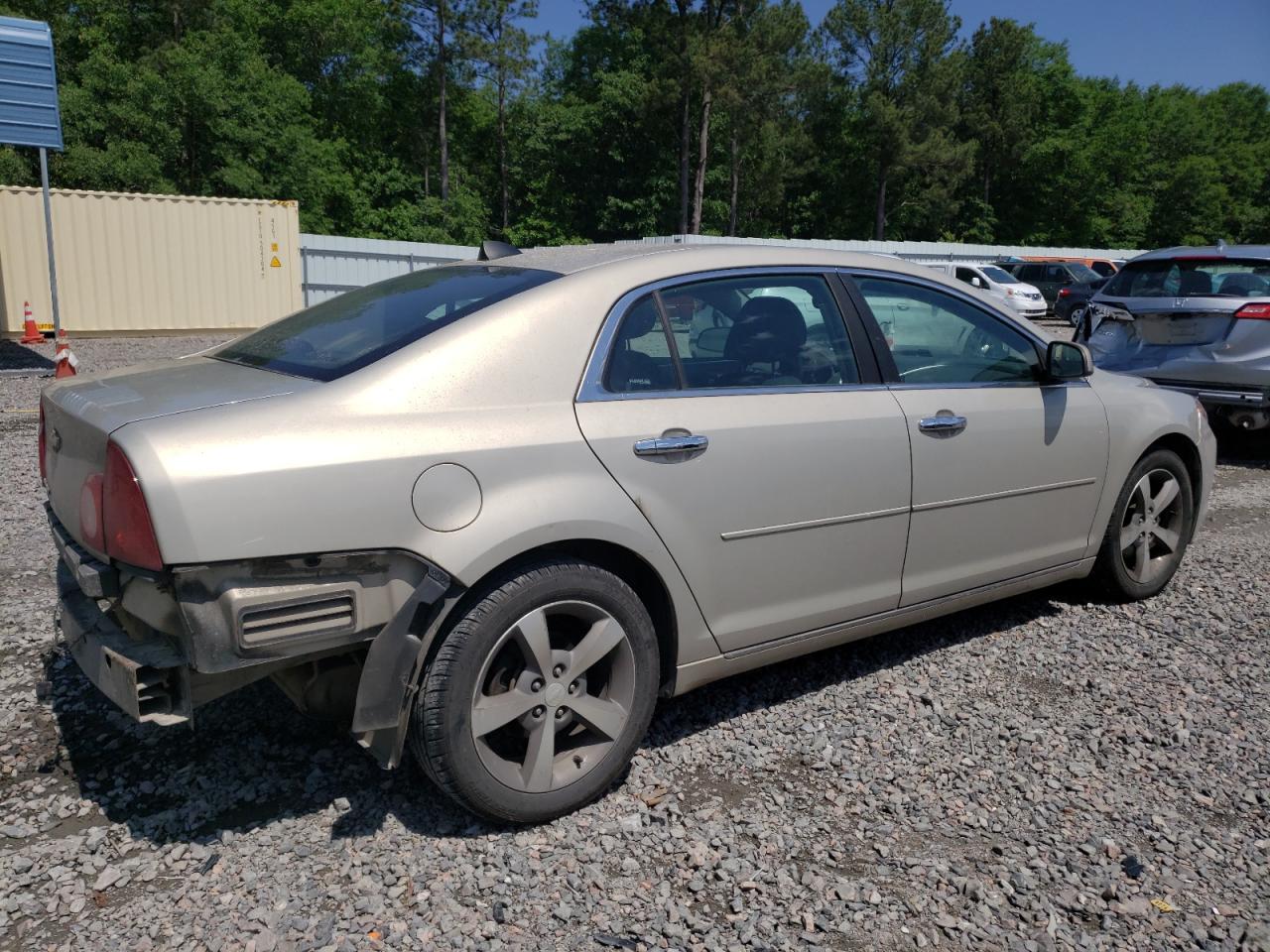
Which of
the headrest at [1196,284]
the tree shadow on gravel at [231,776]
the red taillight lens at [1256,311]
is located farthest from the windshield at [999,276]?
the tree shadow on gravel at [231,776]

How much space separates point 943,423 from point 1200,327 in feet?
18.5

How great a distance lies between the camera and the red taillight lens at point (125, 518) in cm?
227

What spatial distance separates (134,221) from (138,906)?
2021 cm

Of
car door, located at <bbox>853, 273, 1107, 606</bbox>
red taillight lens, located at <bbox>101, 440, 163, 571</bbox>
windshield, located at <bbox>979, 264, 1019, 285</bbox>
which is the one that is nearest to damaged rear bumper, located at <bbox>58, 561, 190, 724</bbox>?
red taillight lens, located at <bbox>101, 440, 163, 571</bbox>

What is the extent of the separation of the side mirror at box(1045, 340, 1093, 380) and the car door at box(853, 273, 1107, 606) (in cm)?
5

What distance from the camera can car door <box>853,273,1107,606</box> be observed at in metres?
3.60

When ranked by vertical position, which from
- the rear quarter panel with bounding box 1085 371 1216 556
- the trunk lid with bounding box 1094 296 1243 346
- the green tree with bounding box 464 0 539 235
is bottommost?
the rear quarter panel with bounding box 1085 371 1216 556

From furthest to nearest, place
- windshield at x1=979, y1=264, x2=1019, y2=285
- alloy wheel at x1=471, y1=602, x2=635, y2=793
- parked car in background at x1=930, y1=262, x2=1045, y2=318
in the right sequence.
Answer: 1. windshield at x1=979, y1=264, x2=1019, y2=285
2. parked car in background at x1=930, y1=262, x2=1045, y2=318
3. alloy wheel at x1=471, y1=602, x2=635, y2=793

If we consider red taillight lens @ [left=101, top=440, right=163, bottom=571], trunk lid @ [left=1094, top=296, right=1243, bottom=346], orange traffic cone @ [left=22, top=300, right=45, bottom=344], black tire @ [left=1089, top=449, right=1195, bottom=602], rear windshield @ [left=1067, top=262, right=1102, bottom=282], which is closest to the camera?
red taillight lens @ [left=101, top=440, right=163, bottom=571]

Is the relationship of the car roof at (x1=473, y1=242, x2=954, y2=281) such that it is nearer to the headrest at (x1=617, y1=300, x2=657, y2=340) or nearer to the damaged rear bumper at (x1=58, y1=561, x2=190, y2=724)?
the headrest at (x1=617, y1=300, x2=657, y2=340)

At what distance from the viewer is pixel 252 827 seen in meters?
2.79

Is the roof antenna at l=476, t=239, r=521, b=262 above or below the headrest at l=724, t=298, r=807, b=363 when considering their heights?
above

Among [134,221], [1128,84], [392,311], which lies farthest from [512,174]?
[392,311]

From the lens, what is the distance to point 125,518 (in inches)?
91.3
